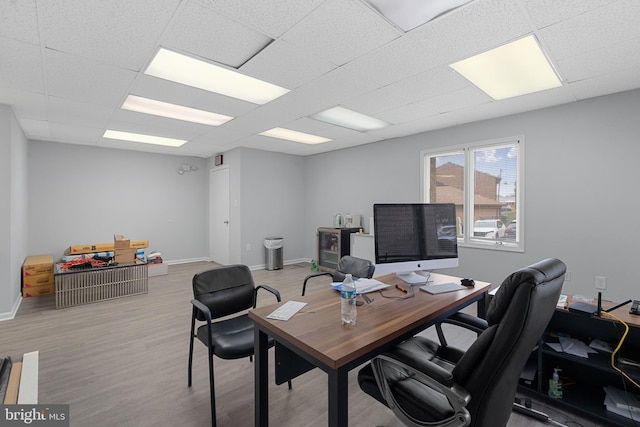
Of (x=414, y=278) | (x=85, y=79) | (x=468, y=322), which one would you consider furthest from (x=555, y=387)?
(x=85, y=79)

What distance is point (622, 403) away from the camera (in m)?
1.80

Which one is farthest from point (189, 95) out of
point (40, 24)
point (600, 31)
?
point (600, 31)

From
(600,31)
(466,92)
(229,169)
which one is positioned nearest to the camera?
(600,31)

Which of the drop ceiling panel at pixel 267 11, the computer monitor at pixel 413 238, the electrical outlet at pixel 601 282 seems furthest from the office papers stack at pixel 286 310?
the electrical outlet at pixel 601 282

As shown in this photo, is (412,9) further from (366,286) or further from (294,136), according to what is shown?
(294,136)

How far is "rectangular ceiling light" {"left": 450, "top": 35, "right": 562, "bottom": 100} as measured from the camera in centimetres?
236

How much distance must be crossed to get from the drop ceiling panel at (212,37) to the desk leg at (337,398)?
2.12 metres

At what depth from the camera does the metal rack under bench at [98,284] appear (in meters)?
3.78

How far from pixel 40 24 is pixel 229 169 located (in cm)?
427

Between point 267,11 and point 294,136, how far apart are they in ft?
10.9

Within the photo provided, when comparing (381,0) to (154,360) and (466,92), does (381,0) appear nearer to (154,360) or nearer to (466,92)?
(466,92)

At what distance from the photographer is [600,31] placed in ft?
6.55

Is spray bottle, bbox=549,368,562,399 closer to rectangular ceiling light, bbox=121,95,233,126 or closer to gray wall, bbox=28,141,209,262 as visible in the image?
rectangular ceiling light, bbox=121,95,233,126

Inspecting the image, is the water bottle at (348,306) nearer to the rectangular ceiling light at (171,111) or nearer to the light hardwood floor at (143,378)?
the light hardwood floor at (143,378)
